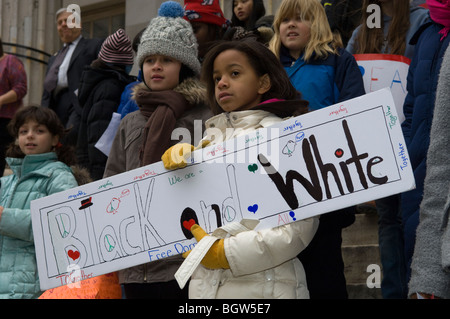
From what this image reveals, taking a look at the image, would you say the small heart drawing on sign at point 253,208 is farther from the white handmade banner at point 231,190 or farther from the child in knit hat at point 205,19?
the child in knit hat at point 205,19

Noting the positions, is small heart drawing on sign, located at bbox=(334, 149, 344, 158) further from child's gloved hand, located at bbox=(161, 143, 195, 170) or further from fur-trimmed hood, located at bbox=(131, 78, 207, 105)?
fur-trimmed hood, located at bbox=(131, 78, 207, 105)

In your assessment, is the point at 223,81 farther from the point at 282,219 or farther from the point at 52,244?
the point at 52,244

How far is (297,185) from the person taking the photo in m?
3.02

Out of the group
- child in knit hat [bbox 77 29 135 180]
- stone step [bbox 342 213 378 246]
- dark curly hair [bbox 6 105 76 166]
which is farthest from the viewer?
child in knit hat [bbox 77 29 135 180]

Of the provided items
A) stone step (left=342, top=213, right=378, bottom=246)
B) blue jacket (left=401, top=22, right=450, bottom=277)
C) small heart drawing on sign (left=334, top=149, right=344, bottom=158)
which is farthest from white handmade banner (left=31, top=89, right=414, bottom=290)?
stone step (left=342, top=213, right=378, bottom=246)

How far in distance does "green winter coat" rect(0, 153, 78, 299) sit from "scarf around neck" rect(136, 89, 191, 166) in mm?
699

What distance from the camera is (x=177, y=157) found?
321 centimetres

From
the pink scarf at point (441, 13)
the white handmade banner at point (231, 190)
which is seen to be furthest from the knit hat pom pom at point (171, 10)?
the pink scarf at point (441, 13)

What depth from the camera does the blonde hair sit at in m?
4.38

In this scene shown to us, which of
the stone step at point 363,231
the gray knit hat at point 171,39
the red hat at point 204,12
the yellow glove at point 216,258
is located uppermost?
the red hat at point 204,12

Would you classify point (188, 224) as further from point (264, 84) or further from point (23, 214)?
point (23, 214)

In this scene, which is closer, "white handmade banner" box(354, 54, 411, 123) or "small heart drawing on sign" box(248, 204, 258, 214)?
"small heart drawing on sign" box(248, 204, 258, 214)

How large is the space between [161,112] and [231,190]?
109 centimetres

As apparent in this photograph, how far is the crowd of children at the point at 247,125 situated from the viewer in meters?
2.97
